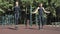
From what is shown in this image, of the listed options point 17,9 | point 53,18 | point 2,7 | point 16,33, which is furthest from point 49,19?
point 16,33

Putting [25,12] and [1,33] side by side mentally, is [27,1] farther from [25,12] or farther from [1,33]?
[1,33]

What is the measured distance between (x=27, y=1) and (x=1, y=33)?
8.88 m

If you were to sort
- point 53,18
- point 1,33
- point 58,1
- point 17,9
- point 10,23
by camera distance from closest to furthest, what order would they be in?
point 1,33
point 17,9
point 10,23
point 58,1
point 53,18

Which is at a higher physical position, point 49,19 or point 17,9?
point 17,9

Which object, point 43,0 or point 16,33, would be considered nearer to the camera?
point 16,33

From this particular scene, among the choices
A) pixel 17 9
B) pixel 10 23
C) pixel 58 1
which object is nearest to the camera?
pixel 17 9

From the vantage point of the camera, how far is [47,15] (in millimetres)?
23719

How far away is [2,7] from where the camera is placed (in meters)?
23.0

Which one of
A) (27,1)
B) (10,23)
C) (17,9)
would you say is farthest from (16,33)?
(27,1)

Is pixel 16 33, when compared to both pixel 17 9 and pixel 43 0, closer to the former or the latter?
pixel 17 9

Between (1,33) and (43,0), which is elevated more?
(43,0)

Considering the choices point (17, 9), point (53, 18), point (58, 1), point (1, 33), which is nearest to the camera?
point (1, 33)

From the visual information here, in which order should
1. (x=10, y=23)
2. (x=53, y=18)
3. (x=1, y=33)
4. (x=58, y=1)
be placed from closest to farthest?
1. (x=1, y=33)
2. (x=10, y=23)
3. (x=58, y=1)
4. (x=53, y=18)

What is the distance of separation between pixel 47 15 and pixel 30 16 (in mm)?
2902
